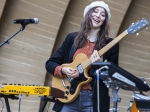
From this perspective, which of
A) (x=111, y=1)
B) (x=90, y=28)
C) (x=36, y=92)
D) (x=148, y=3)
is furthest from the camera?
(x=148, y=3)

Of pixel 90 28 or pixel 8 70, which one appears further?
pixel 8 70

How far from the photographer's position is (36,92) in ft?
11.9

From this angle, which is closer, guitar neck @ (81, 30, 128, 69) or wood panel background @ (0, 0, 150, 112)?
guitar neck @ (81, 30, 128, 69)

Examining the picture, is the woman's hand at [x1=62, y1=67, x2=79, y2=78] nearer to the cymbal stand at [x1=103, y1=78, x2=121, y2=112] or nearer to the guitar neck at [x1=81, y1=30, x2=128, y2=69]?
the guitar neck at [x1=81, y1=30, x2=128, y2=69]

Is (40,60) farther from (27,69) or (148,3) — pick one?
(148,3)

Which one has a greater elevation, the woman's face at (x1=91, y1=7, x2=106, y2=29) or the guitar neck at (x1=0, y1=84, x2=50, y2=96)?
the woman's face at (x1=91, y1=7, x2=106, y2=29)

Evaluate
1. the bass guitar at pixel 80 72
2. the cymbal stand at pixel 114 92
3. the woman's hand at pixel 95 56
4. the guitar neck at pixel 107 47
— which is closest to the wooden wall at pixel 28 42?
the bass guitar at pixel 80 72

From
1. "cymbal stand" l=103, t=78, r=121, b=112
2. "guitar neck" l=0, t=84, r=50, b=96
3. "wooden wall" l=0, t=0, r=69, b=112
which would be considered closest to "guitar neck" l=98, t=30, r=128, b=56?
"guitar neck" l=0, t=84, r=50, b=96

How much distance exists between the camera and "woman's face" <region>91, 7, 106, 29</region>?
12.9ft

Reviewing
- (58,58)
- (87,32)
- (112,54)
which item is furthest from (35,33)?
(112,54)

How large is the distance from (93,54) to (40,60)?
3.87 meters

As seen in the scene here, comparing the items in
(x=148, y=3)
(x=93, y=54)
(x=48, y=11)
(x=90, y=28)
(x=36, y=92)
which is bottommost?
(x=36, y=92)

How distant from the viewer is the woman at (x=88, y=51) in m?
3.74

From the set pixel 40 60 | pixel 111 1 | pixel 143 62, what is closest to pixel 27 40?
pixel 40 60
